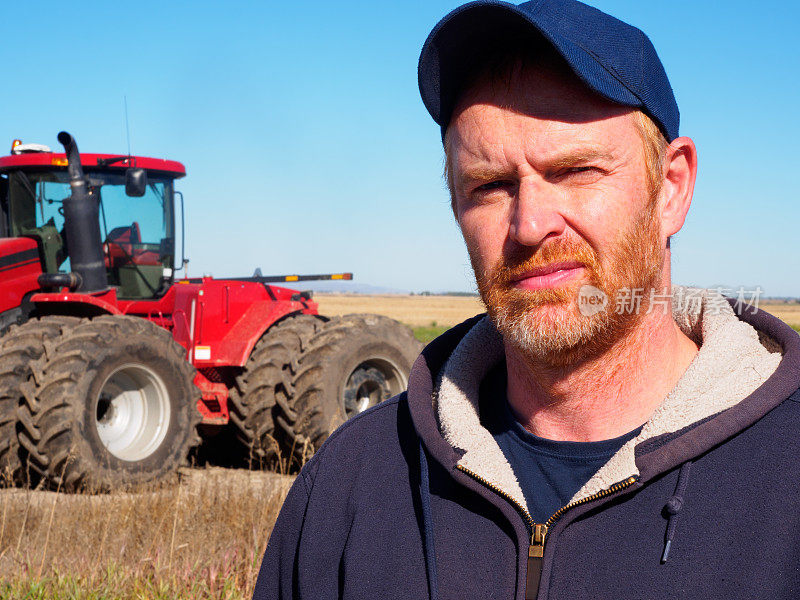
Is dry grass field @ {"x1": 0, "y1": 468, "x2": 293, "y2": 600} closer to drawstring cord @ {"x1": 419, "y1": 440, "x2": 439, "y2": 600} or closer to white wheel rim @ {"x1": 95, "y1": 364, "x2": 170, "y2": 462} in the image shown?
white wheel rim @ {"x1": 95, "y1": 364, "x2": 170, "y2": 462}

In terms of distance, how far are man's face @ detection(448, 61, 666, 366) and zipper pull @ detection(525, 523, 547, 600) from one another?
0.36 metres

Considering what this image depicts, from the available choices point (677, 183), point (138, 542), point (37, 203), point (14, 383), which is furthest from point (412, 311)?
point (677, 183)

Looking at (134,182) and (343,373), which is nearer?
(134,182)

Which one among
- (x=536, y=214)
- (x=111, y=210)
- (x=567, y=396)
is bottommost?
(x=111, y=210)

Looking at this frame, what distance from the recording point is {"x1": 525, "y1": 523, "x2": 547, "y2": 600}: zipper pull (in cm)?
158

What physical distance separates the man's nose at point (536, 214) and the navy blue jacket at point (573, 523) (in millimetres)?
457

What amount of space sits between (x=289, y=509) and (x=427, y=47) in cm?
109

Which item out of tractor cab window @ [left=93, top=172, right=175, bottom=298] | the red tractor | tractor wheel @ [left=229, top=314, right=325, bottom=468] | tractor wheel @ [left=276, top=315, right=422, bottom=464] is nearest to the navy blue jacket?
the red tractor

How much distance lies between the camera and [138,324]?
702 cm

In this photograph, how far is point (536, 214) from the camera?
1.76 metres

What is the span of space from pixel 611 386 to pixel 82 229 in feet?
21.0

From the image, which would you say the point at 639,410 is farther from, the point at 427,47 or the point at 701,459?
the point at 427,47

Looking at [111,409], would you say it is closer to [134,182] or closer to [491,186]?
[134,182]

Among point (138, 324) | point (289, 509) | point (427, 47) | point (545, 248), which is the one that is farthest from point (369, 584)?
point (138, 324)
